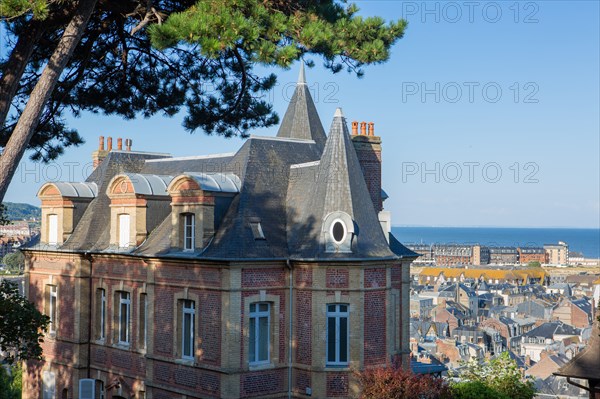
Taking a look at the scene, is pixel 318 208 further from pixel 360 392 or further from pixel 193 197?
pixel 360 392

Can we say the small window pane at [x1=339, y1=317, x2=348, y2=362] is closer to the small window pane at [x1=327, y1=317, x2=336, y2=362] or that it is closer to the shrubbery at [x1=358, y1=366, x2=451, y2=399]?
the small window pane at [x1=327, y1=317, x2=336, y2=362]

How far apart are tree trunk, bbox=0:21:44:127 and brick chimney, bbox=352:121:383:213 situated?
47.2ft

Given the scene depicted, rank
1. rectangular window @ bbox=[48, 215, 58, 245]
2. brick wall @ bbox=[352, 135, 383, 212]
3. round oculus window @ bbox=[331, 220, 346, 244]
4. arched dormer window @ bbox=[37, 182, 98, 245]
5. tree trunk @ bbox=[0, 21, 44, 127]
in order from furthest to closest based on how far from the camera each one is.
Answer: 1. rectangular window @ bbox=[48, 215, 58, 245]
2. arched dormer window @ bbox=[37, 182, 98, 245]
3. brick wall @ bbox=[352, 135, 383, 212]
4. round oculus window @ bbox=[331, 220, 346, 244]
5. tree trunk @ bbox=[0, 21, 44, 127]

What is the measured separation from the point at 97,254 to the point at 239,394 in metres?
8.12

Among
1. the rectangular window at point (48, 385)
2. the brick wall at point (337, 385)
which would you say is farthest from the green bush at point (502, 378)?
the rectangular window at point (48, 385)

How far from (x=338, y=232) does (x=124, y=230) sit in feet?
25.4

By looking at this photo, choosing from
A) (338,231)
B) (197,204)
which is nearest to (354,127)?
(338,231)

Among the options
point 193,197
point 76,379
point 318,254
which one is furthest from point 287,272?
point 76,379

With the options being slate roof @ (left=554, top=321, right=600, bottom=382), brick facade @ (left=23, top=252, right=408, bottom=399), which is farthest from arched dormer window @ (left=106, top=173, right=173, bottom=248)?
slate roof @ (left=554, top=321, right=600, bottom=382)

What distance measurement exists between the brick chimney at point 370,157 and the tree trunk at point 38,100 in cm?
1438

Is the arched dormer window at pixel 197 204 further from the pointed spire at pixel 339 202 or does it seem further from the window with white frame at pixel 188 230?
the pointed spire at pixel 339 202

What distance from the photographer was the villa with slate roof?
21.8 meters

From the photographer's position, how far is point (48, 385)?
28.5m

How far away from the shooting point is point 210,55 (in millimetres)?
12719
